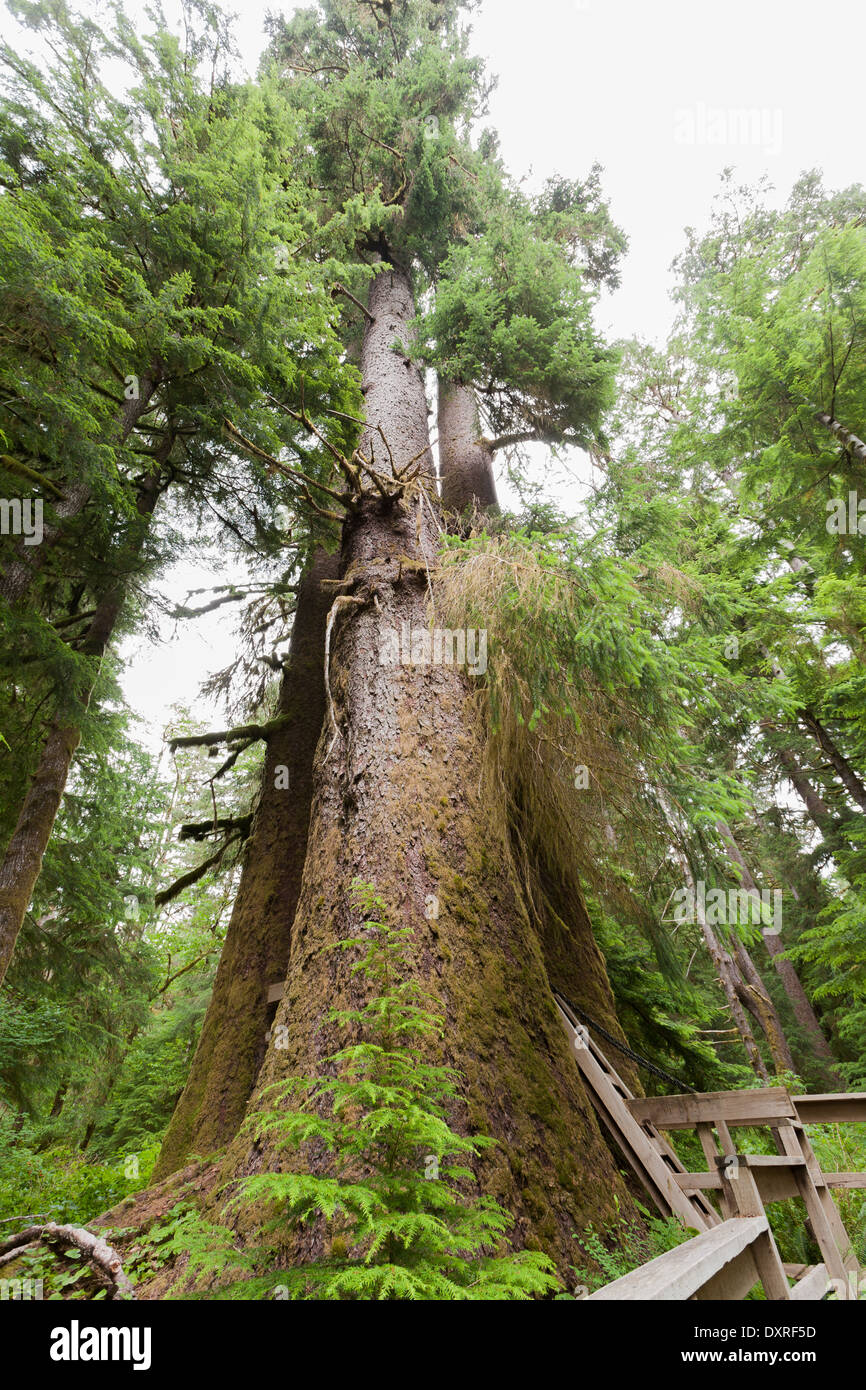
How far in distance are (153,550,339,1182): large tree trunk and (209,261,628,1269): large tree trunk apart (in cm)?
159

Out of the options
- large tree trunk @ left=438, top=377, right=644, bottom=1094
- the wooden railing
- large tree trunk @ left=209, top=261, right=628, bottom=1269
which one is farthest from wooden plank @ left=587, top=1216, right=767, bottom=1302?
large tree trunk @ left=438, top=377, right=644, bottom=1094

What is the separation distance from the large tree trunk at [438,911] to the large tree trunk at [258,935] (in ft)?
5.23

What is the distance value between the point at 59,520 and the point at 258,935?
382 centimetres

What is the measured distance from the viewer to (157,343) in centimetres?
472

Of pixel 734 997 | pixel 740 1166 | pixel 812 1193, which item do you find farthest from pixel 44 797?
pixel 734 997

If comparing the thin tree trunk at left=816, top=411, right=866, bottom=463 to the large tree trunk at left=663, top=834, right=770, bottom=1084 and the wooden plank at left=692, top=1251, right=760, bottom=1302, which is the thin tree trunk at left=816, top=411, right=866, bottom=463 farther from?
the wooden plank at left=692, top=1251, right=760, bottom=1302

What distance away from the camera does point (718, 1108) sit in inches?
185

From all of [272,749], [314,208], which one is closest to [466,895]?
[272,749]

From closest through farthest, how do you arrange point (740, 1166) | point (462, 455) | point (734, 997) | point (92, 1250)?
point (92, 1250)
point (740, 1166)
point (462, 455)
point (734, 997)

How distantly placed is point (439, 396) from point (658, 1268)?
10323 mm

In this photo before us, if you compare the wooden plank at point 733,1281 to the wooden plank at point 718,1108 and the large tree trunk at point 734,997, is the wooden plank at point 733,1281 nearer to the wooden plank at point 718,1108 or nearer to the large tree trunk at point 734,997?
the wooden plank at point 718,1108

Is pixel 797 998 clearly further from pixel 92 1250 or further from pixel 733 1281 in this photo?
pixel 92 1250

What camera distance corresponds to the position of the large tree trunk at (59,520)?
16.0 feet
